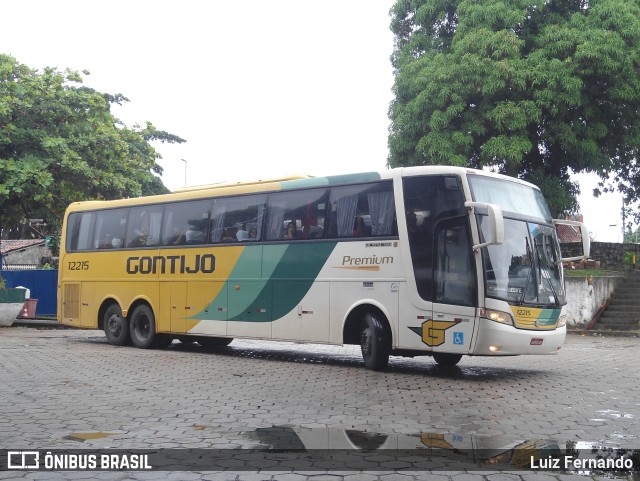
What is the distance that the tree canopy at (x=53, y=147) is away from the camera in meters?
23.9

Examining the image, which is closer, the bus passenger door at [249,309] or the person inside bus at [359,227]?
the person inside bus at [359,227]

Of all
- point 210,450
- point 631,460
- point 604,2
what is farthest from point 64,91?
point 631,460

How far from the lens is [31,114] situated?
25234 millimetres

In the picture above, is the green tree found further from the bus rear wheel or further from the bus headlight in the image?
the bus headlight

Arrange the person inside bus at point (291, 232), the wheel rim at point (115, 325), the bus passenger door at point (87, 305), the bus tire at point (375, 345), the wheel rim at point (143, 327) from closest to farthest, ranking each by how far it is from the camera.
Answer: the bus tire at point (375, 345) → the person inside bus at point (291, 232) → the wheel rim at point (143, 327) → the wheel rim at point (115, 325) → the bus passenger door at point (87, 305)

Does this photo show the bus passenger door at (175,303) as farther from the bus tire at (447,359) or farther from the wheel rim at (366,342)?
the bus tire at (447,359)

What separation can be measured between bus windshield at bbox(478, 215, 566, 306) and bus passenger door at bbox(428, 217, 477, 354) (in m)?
0.31

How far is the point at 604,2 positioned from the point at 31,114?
19522mm

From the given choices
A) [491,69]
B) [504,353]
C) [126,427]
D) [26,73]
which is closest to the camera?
[126,427]

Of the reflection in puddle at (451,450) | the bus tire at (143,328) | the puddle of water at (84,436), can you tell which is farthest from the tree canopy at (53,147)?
the reflection in puddle at (451,450)

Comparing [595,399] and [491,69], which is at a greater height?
[491,69]

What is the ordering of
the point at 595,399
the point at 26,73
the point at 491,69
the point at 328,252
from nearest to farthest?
the point at 595,399 → the point at 328,252 → the point at 491,69 → the point at 26,73

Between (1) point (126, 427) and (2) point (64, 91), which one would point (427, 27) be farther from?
(1) point (126, 427)

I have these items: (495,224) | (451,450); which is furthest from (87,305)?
(451,450)
